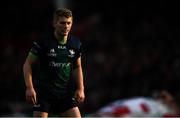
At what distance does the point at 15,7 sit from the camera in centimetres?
1920

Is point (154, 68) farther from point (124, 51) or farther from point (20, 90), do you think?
point (20, 90)

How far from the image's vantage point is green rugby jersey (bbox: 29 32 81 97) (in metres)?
8.29

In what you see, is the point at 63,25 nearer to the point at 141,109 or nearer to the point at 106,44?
the point at 141,109

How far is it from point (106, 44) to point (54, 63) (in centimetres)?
868

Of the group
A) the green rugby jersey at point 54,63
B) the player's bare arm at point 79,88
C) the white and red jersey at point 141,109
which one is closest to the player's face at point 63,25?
the green rugby jersey at point 54,63

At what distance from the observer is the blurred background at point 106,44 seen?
51.0 ft

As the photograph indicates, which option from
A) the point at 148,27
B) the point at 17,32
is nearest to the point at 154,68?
the point at 148,27

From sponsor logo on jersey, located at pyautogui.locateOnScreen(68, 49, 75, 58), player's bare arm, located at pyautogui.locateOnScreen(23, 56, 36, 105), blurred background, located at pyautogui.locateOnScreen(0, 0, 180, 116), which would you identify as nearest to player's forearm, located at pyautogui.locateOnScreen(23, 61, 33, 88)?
player's bare arm, located at pyautogui.locateOnScreen(23, 56, 36, 105)

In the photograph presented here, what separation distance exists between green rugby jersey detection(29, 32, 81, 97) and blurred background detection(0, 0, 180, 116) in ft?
21.9

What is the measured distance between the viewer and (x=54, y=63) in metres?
8.28

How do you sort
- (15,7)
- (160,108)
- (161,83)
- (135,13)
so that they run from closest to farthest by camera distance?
(160,108), (161,83), (135,13), (15,7)

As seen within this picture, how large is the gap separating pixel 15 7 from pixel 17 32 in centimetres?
91

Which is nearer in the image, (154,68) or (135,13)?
(154,68)

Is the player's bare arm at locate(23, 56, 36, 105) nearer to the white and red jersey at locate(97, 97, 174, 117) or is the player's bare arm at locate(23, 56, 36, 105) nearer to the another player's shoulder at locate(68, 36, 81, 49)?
the another player's shoulder at locate(68, 36, 81, 49)
